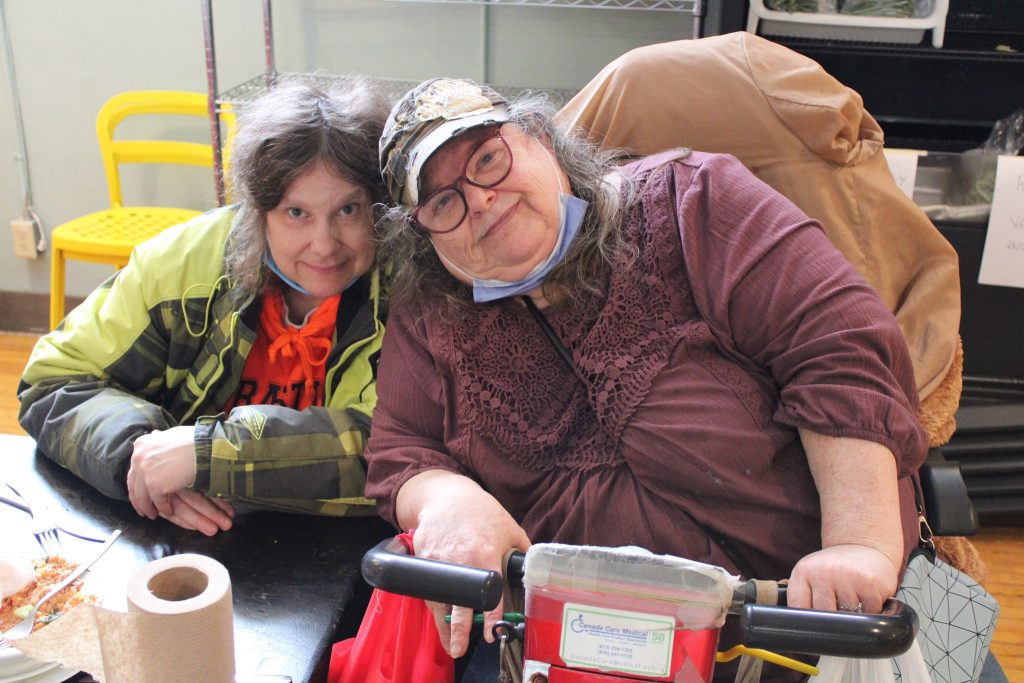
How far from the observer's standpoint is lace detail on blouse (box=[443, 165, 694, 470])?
4.06ft

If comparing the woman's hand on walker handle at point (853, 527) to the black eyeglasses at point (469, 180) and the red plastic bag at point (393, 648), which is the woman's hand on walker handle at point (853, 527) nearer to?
the red plastic bag at point (393, 648)

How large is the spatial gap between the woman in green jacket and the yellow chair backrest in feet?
5.78

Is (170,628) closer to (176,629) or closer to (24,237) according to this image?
(176,629)

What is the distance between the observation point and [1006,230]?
2.05 m

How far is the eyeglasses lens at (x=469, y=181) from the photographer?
1268 millimetres

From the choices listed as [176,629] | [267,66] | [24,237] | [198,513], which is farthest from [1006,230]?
[24,237]

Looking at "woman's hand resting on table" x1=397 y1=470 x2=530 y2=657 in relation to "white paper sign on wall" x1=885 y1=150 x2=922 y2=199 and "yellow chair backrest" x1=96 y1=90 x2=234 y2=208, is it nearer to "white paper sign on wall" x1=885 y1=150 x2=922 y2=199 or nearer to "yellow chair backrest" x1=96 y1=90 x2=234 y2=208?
"white paper sign on wall" x1=885 y1=150 x2=922 y2=199

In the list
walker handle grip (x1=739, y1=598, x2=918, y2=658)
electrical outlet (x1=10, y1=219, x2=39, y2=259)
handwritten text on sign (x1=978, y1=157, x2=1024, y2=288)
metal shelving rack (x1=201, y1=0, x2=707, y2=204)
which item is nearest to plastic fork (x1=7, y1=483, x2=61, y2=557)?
walker handle grip (x1=739, y1=598, x2=918, y2=658)

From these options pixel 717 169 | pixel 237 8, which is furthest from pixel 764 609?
pixel 237 8

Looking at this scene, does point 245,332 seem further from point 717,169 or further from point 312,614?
point 717,169

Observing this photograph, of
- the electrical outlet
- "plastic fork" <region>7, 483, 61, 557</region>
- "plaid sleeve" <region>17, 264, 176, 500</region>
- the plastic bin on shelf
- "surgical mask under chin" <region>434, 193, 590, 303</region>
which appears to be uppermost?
the plastic bin on shelf

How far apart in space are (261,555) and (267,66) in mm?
2284

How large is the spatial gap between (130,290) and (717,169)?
93 centimetres

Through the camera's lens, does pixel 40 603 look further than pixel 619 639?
Yes
